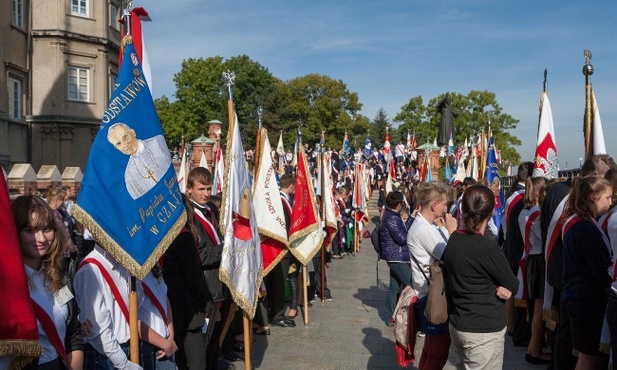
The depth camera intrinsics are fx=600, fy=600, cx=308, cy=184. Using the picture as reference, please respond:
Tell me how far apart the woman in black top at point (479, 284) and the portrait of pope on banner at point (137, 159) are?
223cm

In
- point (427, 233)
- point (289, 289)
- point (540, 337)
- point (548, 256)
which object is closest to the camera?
point (427, 233)

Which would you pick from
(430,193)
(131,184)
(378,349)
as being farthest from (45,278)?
(378,349)

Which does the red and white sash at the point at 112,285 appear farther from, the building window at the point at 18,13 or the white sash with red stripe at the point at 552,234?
the building window at the point at 18,13

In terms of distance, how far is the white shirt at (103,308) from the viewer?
3.59 meters

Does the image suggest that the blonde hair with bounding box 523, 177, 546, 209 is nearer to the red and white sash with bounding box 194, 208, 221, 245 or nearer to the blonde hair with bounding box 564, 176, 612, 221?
the blonde hair with bounding box 564, 176, 612, 221

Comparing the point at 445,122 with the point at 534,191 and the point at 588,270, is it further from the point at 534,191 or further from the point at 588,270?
the point at 588,270

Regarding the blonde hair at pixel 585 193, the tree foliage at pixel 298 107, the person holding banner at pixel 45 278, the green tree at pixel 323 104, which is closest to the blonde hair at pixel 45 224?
the person holding banner at pixel 45 278

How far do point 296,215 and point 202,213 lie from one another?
292 cm

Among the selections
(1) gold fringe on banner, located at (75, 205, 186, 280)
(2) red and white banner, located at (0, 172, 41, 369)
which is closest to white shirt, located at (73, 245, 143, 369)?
(1) gold fringe on banner, located at (75, 205, 186, 280)

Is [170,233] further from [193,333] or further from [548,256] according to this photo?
[548,256]

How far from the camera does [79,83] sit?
29266 millimetres

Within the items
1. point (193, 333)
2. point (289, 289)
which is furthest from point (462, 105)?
point (193, 333)

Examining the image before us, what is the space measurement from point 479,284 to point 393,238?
4172 millimetres

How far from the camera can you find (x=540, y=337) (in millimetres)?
6910
